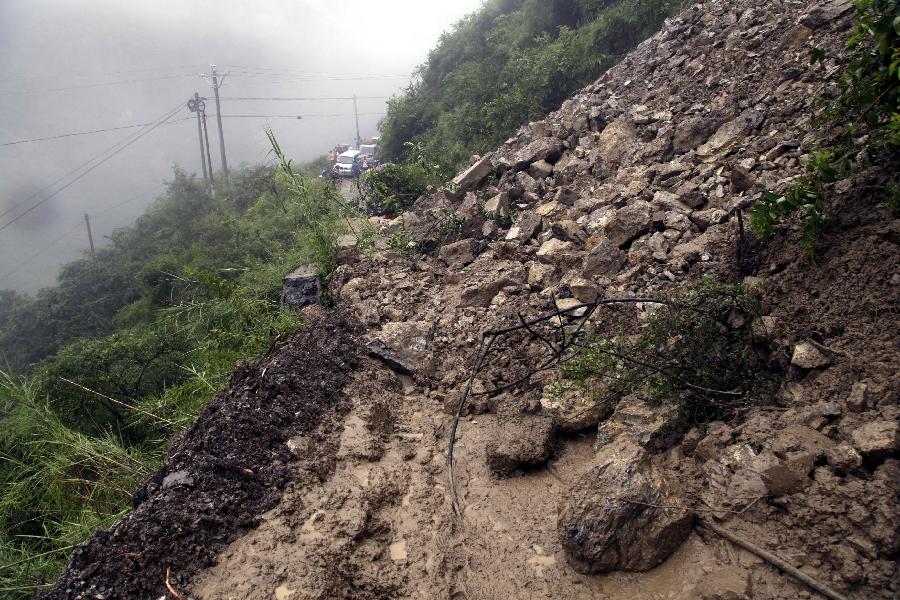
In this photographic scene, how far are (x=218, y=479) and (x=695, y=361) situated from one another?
2.97 meters

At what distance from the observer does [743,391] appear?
275 centimetres

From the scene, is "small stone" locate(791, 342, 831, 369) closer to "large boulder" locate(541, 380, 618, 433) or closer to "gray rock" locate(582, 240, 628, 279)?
"large boulder" locate(541, 380, 618, 433)

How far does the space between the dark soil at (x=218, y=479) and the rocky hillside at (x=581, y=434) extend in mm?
15

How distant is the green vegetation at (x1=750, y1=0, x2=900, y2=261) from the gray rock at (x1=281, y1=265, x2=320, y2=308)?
15.9ft

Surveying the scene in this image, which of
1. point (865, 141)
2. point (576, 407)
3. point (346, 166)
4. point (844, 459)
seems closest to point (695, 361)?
point (576, 407)

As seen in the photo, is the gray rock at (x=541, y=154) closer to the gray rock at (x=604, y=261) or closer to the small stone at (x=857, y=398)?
the gray rock at (x=604, y=261)

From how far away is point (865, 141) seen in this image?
2.87m

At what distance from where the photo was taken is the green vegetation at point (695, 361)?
110 inches

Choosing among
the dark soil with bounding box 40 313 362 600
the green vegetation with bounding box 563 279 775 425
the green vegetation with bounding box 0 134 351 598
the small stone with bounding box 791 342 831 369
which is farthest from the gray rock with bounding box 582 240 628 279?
the green vegetation with bounding box 0 134 351 598

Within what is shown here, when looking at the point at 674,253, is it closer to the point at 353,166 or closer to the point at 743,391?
the point at 743,391

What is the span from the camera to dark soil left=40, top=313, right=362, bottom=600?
97.1 inches

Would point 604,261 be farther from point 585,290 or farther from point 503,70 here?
point 503,70

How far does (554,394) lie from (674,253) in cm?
161

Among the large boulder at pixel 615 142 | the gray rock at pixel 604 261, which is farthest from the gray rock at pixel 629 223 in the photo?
the large boulder at pixel 615 142
